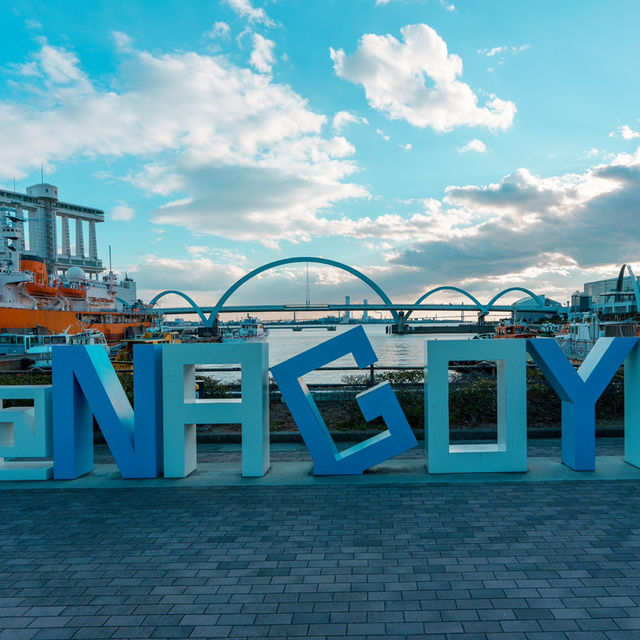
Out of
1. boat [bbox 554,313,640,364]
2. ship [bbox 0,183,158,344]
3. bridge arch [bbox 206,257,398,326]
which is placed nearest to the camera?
boat [bbox 554,313,640,364]

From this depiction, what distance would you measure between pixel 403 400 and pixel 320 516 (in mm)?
5877

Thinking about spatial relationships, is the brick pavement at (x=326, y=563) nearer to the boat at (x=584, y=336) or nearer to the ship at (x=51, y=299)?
the boat at (x=584, y=336)

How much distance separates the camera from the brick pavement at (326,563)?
3641 millimetres

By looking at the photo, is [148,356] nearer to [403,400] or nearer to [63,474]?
[63,474]

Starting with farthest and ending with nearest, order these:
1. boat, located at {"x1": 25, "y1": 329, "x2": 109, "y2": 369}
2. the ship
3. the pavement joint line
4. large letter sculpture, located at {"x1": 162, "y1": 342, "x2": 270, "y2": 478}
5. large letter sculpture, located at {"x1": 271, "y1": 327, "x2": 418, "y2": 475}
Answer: the ship, boat, located at {"x1": 25, "y1": 329, "x2": 109, "y2": 369}, large letter sculpture, located at {"x1": 162, "y1": 342, "x2": 270, "y2": 478}, large letter sculpture, located at {"x1": 271, "y1": 327, "x2": 418, "y2": 475}, the pavement joint line

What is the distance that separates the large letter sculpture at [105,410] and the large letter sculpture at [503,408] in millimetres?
4445

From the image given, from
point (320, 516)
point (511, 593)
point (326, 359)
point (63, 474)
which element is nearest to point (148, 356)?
point (63, 474)

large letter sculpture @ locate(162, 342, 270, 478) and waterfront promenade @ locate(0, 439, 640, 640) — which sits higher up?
large letter sculpture @ locate(162, 342, 270, 478)

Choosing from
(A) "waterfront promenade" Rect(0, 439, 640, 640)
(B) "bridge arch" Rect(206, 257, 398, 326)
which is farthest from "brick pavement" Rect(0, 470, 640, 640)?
(B) "bridge arch" Rect(206, 257, 398, 326)

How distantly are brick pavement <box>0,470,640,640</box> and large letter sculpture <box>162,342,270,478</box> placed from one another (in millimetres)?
727

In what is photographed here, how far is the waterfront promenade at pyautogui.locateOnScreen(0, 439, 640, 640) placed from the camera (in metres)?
3.64

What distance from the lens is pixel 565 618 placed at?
3.63 meters

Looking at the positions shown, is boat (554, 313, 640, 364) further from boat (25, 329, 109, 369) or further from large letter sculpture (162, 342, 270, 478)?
boat (25, 329, 109, 369)

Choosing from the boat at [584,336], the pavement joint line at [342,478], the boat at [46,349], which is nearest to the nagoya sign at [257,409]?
the pavement joint line at [342,478]
